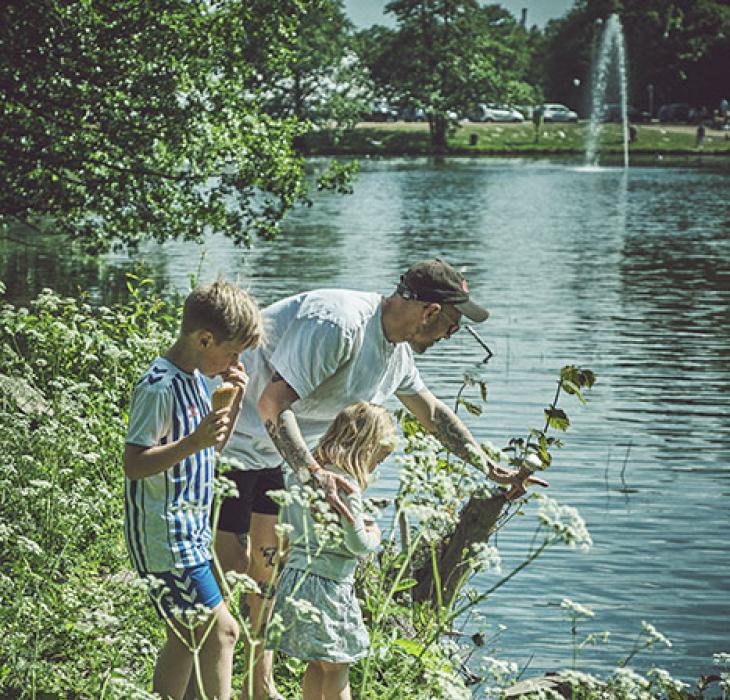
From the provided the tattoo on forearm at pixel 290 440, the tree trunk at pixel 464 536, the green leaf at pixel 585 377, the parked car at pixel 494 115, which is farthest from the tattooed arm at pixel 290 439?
the parked car at pixel 494 115

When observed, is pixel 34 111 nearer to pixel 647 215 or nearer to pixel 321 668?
pixel 321 668

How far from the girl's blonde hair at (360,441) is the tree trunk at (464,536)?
6.32 feet

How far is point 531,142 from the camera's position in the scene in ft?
Result: 291

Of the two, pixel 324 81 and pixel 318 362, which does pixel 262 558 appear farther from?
pixel 324 81

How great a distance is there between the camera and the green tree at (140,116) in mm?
15133

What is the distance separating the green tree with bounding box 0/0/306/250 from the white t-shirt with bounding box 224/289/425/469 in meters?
10.9

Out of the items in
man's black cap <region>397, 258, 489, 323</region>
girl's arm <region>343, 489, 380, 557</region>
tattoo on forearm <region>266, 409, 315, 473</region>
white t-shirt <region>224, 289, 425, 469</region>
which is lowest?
girl's arm <region>343, 489, 380, 557</region>

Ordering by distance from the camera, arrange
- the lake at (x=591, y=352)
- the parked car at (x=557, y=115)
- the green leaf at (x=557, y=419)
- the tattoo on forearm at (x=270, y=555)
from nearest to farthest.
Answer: the tattoo on forearm at (x=270, y=555) → the green leaf at (x=557, y=419) → the lake at (x=591, y=352) → the parked car at (x=557, y=115)

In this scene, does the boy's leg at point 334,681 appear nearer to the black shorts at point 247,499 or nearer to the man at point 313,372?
the man at point 313,372

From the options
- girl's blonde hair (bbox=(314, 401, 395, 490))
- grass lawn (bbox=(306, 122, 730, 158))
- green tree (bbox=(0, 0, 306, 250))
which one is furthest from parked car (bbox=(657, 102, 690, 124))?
girl's blonde hair (bbox=(314, 401, 395, 490))

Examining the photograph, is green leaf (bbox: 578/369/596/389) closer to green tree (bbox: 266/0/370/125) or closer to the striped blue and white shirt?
the striped blue and white shirt

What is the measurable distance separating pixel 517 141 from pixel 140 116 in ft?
246

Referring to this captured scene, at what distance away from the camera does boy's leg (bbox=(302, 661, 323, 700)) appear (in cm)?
438

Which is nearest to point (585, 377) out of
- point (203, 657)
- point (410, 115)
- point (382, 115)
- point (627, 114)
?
point (203, 657)
